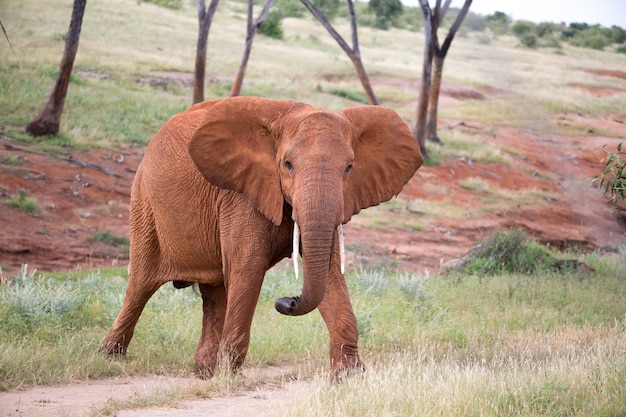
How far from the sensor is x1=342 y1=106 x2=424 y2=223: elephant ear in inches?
271

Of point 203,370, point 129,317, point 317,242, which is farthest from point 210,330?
point 317,242

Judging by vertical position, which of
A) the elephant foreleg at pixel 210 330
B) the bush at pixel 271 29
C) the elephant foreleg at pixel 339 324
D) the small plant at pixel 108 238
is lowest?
the small plant at pixel 108 238

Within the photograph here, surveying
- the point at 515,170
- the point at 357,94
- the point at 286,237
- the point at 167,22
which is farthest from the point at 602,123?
the point at 167,22

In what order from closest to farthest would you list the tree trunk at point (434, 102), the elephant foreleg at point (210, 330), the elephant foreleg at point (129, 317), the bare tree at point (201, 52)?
the elephant foreleg at point (210, 330) < the elephant foreleg at point (129, 317) < the bare tree at point (201, 52) < the tree trunk at point (434, 102)

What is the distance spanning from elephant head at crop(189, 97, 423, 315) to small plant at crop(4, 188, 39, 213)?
9192 mm

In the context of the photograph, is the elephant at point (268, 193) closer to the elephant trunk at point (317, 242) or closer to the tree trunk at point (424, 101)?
the elephant trunk at point (317, 242)

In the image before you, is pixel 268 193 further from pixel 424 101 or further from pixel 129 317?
pixel 424 101

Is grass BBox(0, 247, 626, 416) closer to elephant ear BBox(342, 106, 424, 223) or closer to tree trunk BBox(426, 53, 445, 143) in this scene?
elephant ear BBox(342, 106, 424, 223)

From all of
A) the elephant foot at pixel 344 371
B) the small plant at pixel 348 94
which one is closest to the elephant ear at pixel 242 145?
the elephant foot at pixel 344 371

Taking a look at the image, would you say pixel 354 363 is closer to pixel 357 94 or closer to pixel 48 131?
pixel 48 131

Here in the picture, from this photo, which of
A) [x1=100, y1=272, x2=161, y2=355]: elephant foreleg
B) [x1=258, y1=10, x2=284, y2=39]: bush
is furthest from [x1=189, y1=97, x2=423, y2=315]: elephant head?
[x1=258, y1=10, x2=284, y2=39]: bush

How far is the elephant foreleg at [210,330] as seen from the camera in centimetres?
783

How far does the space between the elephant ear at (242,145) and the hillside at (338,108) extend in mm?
1712

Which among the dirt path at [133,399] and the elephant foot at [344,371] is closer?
the dirt path at [133,399]
